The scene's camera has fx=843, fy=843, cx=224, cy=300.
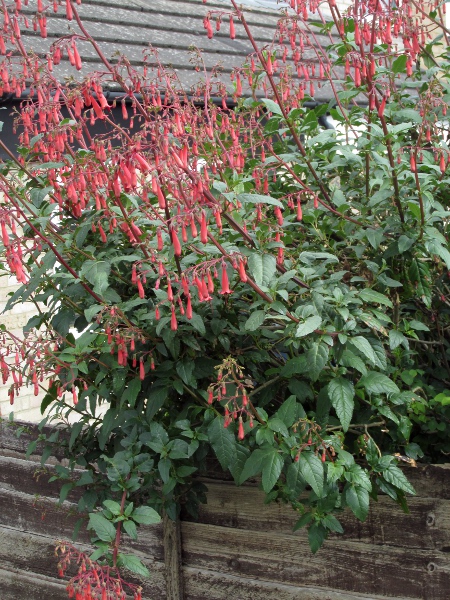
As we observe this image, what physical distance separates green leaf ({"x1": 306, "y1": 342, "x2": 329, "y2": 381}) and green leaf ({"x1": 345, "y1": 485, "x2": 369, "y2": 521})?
14.6 inches

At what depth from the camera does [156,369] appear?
8.61 feet

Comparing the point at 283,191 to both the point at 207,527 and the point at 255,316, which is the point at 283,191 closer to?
the point at 255,316

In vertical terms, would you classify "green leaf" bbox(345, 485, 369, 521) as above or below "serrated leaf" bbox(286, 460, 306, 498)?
below

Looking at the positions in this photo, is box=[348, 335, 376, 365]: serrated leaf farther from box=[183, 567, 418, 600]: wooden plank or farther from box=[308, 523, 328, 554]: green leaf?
box=[183, 567, 418, 600]: wooden plank

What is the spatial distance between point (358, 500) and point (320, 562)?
516 millimetres

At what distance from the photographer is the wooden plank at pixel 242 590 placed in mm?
2840

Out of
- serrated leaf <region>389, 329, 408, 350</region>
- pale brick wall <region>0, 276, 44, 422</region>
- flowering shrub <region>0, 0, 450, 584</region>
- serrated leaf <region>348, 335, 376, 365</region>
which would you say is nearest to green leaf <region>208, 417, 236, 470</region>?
flowering shrub <region>0, 0, 450, 584</region>

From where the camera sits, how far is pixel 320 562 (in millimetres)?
2844

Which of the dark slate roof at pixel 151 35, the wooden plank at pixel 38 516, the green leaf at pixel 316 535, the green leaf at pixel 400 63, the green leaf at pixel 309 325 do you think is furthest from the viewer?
the dark slate roof at pixel 151 35

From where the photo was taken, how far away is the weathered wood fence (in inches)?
106

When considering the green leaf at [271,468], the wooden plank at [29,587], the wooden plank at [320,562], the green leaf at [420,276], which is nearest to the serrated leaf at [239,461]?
the green leaf at [271,468]

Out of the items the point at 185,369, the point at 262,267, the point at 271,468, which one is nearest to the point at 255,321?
the point at 262,267

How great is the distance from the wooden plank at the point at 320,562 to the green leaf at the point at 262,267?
103cm

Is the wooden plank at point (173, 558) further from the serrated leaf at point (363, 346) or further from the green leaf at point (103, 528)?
the serrated leaf at point (363, 346)
